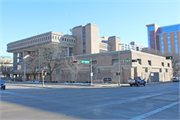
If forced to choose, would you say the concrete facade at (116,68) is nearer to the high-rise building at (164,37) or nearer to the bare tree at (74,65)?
the bare tree at (74,65)

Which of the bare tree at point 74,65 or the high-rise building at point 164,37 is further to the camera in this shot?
the high-rise building at point 164,37

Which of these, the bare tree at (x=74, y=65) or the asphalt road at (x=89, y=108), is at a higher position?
the bare tree at (x=74, y=65)

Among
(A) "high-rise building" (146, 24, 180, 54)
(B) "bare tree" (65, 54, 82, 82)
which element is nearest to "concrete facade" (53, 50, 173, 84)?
(B) "bare tree" (65, 54, 82, 82)

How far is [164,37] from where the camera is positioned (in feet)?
382

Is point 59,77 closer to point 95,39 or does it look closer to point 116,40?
point 95,39

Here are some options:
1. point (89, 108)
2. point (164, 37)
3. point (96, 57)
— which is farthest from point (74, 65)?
point (164, 37)

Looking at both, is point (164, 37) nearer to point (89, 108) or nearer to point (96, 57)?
point (96, 57)

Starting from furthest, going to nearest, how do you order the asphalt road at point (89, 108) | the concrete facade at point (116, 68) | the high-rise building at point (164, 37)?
the high-rise building at point (164, 37) < the concrete facade at point (116, 68) < the asphalt road at point (89, 108)

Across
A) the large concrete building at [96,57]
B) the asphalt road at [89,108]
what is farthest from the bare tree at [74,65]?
the asphalt road at [89,108]

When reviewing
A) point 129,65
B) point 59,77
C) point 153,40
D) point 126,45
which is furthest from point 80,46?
point 126,45

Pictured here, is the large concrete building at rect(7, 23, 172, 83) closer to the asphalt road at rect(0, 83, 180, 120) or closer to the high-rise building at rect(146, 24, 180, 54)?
the asphalt road at rect(0, 83, 180, 120)

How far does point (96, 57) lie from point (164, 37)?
280 ft

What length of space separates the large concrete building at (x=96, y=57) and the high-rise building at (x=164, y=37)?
112 feet

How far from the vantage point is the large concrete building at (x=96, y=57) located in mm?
44594
